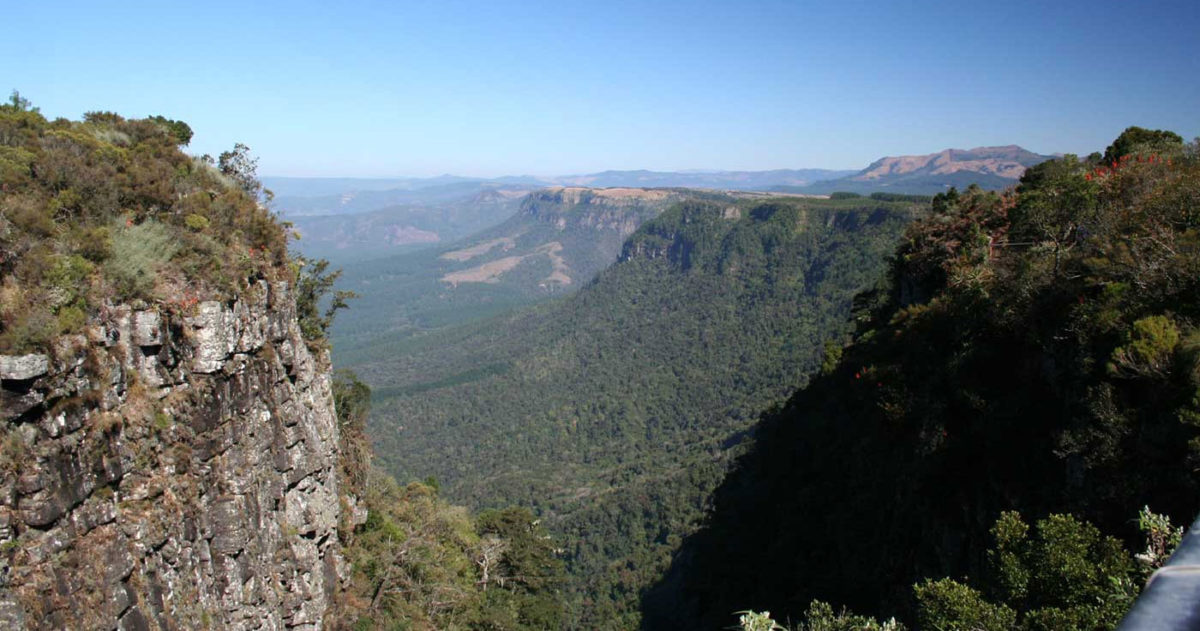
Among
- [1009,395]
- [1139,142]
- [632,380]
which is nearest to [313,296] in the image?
[1009,395]

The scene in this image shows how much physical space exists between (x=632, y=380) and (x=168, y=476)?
355 feet

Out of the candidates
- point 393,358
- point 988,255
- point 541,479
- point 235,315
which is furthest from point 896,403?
point 393,358

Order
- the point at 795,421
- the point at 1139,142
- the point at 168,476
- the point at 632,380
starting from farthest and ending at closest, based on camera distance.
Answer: the point at 632,380
the point at 795,421
the point at 1139,142
the point at 168,476

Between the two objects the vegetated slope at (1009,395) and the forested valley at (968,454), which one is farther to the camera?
the vegetated slope at (1009,395)

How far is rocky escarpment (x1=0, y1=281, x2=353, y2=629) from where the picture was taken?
9164 millimetres

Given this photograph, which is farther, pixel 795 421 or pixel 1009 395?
pixel 795 421

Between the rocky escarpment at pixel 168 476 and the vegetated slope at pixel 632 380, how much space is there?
34.6 metres

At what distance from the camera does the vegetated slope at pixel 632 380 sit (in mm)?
65188

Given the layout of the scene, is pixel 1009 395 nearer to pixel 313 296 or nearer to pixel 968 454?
pixel 968 454

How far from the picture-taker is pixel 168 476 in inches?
460

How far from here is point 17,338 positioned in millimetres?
9109

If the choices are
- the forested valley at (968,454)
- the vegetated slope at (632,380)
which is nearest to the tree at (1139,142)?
the forested valley at (968,454)

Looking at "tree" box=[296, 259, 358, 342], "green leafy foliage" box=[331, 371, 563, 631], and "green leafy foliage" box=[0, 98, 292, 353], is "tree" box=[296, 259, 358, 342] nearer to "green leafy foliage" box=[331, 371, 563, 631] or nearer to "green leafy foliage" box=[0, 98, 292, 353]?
"green leafy foliage" box=[331, 371, 563, 631]

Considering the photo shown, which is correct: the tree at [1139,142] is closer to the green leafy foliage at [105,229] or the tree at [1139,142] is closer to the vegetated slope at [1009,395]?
the vegetated slope at [1009,395]
